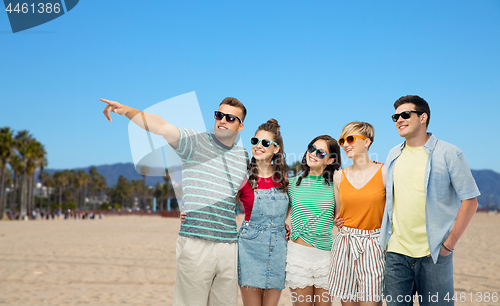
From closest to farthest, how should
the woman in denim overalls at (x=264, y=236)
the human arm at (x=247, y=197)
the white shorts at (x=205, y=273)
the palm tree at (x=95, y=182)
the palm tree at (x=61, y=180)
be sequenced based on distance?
the white shorts at (x=205, y=273)
the woman in denim overalls at (x=264, y=236)
the human arm at (x=247, y=197)
the palm tree at (x=61, y=180)
the palm tree at (x=95, y=182)

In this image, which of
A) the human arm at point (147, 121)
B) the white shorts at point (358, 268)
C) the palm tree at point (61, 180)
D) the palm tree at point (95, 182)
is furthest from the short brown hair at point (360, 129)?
the palm tree at point (95, 182)

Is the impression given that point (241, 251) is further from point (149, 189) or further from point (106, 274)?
point (149, 189)

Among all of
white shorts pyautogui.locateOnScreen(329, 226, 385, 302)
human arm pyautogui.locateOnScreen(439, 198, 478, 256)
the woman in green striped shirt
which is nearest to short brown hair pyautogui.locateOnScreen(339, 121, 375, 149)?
the woman in green striped shirt

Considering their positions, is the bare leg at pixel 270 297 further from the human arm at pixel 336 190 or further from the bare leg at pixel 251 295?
the human arm at pixel 336 190

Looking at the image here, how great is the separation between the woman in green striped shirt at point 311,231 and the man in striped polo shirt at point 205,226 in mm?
617

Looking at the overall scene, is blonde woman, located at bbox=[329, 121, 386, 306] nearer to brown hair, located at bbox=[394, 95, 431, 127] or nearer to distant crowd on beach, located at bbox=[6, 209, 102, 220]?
brown hair, located at bbox=[394, 95, 431, 127]

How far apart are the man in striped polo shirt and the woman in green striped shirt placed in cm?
62

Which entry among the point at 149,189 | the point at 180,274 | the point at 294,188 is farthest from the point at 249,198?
the point at 149,189

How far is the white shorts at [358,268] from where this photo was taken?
3.72 m

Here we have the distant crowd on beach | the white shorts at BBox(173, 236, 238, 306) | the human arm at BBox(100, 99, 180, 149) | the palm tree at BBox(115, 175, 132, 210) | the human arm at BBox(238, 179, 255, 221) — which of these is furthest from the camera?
the palm tree at BBox(115, 175, 132, 210)

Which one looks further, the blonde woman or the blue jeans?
the blonde woman

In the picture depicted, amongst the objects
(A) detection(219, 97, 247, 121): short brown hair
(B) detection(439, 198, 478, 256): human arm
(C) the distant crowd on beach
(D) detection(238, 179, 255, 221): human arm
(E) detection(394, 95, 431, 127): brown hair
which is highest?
(A) detection(219, 97, 247, 121): short brown hair

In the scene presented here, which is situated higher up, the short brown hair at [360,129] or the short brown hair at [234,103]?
the short brown hair at [234,103]

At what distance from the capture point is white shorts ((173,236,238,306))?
368 centimetres
